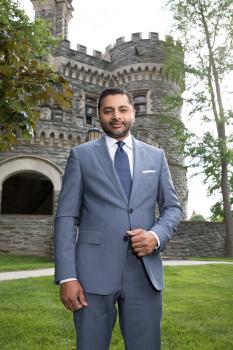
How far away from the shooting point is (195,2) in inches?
747

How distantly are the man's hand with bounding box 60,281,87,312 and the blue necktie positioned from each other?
0.63 meters

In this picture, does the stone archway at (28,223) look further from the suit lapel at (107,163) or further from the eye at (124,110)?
the eye at (124,110)

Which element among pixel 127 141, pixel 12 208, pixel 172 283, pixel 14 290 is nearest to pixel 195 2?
pixel 12 208

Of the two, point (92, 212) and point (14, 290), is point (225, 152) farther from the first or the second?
point (92, 212)

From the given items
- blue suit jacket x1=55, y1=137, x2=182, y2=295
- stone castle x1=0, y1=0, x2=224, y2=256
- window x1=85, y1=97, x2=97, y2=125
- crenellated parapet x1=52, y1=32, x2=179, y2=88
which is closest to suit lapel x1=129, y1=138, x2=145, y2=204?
blue suit jacket x1=55, y1=137, x2=182, y2=295

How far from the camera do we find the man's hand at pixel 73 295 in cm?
211

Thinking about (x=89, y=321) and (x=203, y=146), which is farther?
(x=203, y=146)

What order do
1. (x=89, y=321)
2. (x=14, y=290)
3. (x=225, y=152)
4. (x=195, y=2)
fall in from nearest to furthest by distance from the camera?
(x=89, y=321) → (x=14, y=290) → (x=225, y=152) → (x=195, y=2)

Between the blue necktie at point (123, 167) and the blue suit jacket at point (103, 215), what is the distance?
0.16 feet

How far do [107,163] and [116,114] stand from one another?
320 mm

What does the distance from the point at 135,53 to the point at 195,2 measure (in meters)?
5.06

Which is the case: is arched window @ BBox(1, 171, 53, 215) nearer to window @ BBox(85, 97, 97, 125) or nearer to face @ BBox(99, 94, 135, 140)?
window @ BBox(85, 97, 97, 125)

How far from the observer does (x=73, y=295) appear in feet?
6.93

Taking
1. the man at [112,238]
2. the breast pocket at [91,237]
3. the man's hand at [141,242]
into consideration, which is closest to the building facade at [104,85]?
the man at [112,238]
